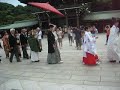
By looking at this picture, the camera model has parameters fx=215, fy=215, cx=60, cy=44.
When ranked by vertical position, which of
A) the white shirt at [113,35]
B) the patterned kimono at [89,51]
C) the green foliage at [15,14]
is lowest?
the patterned kimono at [89,51]

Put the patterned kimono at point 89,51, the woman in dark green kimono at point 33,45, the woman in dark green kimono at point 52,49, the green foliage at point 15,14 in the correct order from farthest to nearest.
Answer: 1. the green foliage at point 15,14
2. the woman in dark green kimono at point 33,45
3. the woman in dark green kimono at point 52,49
4. the patterned kimono at point 89,51

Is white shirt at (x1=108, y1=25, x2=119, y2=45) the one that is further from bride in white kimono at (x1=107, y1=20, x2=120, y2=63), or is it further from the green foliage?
the green foliage

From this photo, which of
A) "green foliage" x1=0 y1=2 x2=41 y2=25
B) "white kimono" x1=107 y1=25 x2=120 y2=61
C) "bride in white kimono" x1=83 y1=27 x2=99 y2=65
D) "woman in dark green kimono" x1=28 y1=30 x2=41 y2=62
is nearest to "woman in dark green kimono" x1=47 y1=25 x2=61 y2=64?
"woman in dark green kimono" x1=28 y1=30 x2=41 y2=62

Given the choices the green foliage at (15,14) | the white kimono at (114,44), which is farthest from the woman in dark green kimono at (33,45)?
the green foliage at (15,14)

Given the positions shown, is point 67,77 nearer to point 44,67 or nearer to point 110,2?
point 44,67

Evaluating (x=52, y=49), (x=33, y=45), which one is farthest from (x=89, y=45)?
(x=33, y=45)

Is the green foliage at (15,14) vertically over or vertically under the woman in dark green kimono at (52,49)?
over

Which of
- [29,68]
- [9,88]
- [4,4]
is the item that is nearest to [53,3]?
[4,4]

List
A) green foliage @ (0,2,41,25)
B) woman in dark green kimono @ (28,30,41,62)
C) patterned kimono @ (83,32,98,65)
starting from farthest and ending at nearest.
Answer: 1. green foliage @ (0,2,41,25)
2. woman in dark green kimono @ (28,30,41,62)
3. patterned kimono @ (83,32,98,65)

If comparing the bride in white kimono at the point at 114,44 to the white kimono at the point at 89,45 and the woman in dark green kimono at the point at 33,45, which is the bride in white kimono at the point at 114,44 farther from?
the woman in dark green kimono at the point at 33,45

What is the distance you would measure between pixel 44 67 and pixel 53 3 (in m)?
25.1

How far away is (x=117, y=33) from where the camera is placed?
26.2 feet

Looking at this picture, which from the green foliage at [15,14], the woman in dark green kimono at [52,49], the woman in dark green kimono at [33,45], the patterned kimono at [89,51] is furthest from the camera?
the green foliage at [15,14]

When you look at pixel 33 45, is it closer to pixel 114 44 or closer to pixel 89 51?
pixel 89 51
